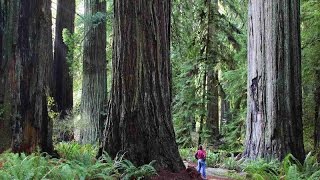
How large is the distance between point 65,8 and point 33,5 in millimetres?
9755

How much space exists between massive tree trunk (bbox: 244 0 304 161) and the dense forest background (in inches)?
0.9

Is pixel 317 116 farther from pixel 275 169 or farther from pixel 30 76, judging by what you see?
pixel 30 76

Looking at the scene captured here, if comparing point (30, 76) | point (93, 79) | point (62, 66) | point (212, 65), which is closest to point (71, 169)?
point (30, 76)

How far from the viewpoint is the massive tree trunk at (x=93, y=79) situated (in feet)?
42.3

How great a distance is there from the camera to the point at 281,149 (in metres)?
9.47

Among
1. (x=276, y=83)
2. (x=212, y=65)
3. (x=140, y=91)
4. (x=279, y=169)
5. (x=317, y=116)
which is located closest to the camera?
(x=140, y=91)

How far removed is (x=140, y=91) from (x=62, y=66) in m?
10.3

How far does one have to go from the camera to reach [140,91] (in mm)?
6848

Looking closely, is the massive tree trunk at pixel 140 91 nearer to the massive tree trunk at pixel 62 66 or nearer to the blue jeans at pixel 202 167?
the blue jeans at pixel 202 167

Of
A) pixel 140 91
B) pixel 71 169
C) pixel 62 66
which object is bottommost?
pixel 71 169

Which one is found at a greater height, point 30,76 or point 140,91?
point 30,76

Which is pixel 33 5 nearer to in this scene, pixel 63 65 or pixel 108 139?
pixel 108 139

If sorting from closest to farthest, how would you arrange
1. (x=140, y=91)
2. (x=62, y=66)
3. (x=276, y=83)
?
1. (x=140, y=91)
2. (x=276, y=83)
3. (x=62, y=66)

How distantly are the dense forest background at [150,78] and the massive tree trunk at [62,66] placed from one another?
0.13 feet
